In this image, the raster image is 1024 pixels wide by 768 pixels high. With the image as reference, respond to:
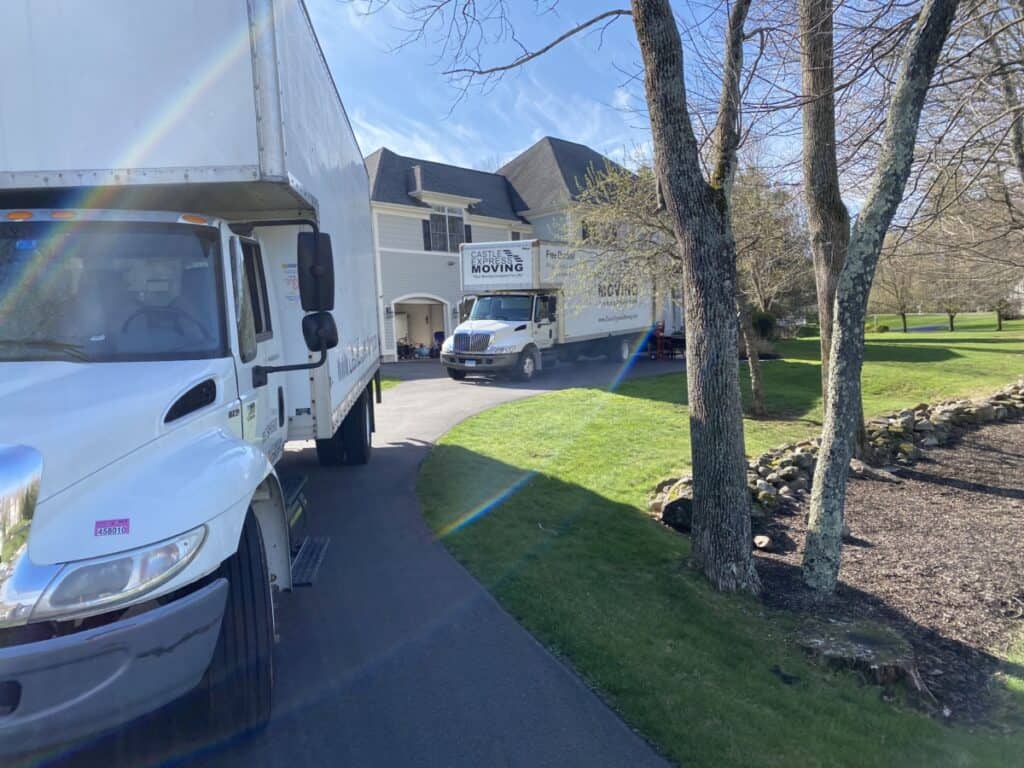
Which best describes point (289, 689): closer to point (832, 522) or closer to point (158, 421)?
point (158, 421)

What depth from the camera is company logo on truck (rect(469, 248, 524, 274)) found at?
19.3 meters

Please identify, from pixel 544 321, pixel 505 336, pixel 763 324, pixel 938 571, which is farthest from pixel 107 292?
pixel 763 324

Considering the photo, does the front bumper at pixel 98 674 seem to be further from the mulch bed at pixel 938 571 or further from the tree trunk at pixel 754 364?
the tree trunk at pixel 754 364

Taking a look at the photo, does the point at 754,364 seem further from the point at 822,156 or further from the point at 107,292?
the point at 107,292

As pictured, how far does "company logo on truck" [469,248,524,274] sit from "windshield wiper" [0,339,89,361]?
16487mm

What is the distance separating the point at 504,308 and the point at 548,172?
45.8ft

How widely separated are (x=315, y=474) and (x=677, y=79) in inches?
243

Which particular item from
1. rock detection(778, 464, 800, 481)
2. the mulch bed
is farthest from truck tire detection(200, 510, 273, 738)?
rock detection(778, 464, 800, 481)

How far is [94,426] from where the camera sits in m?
2.62

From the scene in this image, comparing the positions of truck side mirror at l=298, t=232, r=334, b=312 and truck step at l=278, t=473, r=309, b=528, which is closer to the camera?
truck side mirror at l=298, t=232, r=334, b=312

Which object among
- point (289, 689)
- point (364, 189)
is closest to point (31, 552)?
point (289, 689)

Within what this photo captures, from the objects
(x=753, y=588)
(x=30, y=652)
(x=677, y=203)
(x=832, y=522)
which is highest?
(x=677, y=203)

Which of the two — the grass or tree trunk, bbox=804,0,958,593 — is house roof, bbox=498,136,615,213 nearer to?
the grass

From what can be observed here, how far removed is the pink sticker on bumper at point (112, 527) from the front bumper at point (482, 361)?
15.9 m
